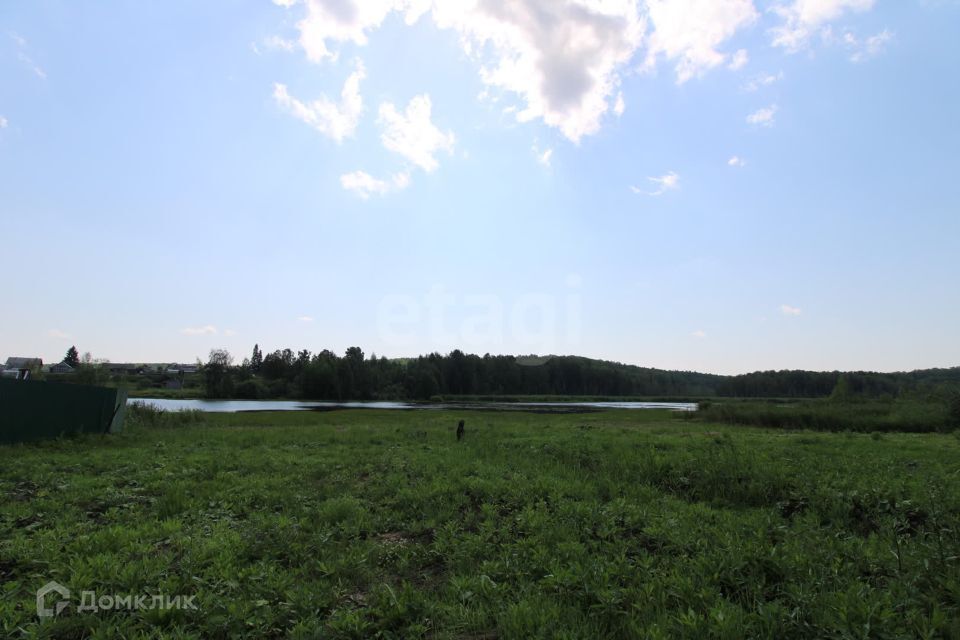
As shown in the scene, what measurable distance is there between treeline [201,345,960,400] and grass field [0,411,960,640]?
110742 mm

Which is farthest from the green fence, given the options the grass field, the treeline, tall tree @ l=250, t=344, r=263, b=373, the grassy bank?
tall tree @ l=250, t=344, r=263, b=373

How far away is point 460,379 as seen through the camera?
490 feet

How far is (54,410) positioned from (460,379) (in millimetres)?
134362

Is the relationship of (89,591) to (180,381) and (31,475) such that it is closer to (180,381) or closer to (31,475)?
(31,475)

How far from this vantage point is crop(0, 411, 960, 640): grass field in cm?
411

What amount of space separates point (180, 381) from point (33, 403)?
134 meters

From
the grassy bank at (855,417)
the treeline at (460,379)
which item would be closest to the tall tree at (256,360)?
the treeline at (460,379)

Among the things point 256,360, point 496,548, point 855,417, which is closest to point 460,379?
point 256,360

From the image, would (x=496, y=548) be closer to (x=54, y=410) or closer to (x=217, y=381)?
(x=54, y=410)

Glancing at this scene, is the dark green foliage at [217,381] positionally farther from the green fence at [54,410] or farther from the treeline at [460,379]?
the green fence at [54,410]

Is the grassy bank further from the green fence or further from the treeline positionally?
the treeline

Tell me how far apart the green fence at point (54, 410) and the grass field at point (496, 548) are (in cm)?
563

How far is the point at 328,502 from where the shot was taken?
7.93 metres

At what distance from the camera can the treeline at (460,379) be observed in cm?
11725
